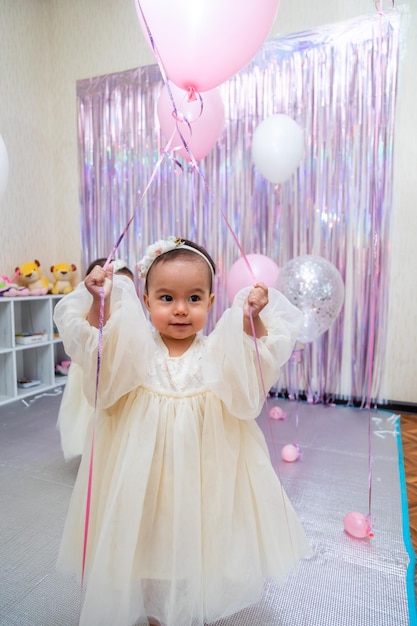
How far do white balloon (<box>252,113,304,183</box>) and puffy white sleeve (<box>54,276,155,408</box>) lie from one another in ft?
7.06

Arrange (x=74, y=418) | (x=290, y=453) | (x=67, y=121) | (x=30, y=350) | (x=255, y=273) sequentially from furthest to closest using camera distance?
(x=67, y=121), (x=30, y=350), (x=255, y=273), (x=290, y=453), (x=74, y=418)

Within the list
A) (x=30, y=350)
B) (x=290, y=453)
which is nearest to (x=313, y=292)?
(x=290, y=453)

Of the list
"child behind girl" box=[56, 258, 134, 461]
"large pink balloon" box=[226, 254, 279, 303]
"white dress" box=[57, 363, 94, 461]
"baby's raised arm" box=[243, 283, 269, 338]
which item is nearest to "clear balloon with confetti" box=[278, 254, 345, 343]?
"large pink balloon" box=[226, 254, 279, 303]

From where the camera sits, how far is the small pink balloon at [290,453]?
7.56ft

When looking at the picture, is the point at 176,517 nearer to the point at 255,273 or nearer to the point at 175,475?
the point at 175,475

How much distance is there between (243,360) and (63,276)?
3312mm

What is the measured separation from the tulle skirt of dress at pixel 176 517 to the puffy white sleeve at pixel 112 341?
3.2 inches

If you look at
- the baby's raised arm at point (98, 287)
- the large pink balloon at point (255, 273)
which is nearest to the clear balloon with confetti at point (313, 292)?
the large pink balloon at point (255, 273)

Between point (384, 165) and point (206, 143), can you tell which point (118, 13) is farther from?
point (384, 165)

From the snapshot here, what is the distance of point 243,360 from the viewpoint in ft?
3.27

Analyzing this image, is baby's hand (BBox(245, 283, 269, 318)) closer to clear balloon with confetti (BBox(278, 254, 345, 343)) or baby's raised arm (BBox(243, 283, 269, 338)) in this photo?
baby's raised arm (BBox(243, 283, 269, 338))

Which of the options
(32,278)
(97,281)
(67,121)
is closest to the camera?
(97,281)

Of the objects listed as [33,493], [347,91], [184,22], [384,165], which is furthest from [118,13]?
[33,493]

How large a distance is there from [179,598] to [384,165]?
3070 millimetres
